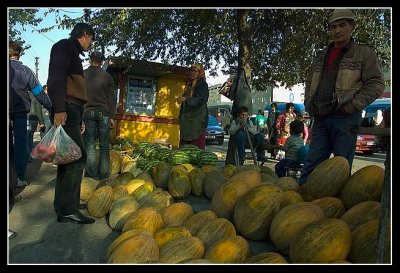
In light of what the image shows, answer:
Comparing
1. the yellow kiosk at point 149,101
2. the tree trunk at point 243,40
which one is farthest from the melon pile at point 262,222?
the yellow kiosk at point 149,101

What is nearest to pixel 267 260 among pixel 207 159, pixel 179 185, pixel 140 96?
pixel 179 185

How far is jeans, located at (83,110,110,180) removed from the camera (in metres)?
6.21

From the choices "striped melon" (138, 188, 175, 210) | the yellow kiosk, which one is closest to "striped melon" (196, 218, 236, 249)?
"striped melon" (138, 188, 175, 210)

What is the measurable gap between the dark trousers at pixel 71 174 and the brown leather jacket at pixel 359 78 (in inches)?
108

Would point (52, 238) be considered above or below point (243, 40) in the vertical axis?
below

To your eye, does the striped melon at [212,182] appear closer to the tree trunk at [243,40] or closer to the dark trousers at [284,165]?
the dark trousers at [284,165]

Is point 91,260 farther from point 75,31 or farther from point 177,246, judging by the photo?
point 75,31

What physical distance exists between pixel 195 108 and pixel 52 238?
4332 mm

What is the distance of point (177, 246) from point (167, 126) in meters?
10.7

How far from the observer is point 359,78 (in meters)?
3.93

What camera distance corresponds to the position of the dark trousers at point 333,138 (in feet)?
13.0

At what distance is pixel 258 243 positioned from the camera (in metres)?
3.22

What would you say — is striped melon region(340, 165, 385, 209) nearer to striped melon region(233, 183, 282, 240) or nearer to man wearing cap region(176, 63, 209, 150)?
striped melon region(233, 183, 282, 240)

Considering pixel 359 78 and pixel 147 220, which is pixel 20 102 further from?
pixel 359 78
